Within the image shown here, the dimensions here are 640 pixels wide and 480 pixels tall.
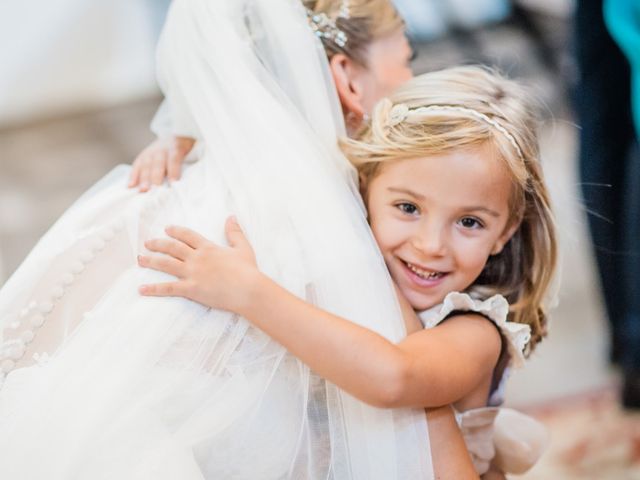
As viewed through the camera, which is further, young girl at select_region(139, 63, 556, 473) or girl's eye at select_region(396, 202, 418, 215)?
girl's eye at select_region(396, 202, 418, 215)

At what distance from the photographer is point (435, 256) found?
1.12 meters

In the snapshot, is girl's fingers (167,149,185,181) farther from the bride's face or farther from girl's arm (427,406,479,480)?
girl's arm (427,406,479,480)

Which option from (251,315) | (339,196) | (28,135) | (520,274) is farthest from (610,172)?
(28,135)

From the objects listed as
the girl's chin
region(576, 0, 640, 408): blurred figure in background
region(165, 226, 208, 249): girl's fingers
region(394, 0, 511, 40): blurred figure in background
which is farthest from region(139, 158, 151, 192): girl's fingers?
region(394, 0, 511, 40): blurred figure in background

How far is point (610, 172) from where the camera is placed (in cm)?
234

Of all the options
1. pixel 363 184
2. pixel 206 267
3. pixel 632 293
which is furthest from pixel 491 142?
pixel 632 293

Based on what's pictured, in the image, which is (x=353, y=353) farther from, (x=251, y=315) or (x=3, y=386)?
(x=3, y=386)

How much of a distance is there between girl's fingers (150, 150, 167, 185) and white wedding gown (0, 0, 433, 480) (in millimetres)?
52

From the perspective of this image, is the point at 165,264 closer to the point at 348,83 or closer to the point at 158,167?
the point at 158,167

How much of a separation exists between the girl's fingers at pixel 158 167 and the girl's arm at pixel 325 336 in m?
0.19

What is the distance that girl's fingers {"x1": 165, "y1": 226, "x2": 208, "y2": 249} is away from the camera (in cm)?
107

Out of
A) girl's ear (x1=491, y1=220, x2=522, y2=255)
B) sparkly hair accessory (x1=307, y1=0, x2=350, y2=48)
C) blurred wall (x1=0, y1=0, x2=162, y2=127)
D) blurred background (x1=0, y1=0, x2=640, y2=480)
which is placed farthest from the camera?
blurred wall (x1=0, y1=0, x2=162, y2=127)

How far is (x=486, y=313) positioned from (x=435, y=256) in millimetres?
96

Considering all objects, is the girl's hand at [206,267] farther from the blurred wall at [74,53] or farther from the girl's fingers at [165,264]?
the blurred wall at [74,53]
